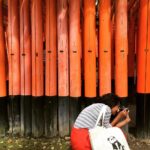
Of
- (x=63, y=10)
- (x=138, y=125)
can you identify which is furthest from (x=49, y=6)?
(x=138, y=125)

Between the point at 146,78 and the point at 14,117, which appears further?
the point at 14,117

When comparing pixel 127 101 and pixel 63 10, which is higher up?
pixel 63 10

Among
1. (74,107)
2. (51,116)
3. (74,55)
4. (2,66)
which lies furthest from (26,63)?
(74,107)

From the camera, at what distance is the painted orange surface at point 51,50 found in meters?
6.70

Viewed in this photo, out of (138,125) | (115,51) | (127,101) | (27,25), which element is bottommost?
(138,125)

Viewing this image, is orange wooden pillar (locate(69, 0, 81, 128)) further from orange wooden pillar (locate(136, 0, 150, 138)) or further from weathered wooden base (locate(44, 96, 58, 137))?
orange wooden pillar (locate(136, 0, 150, 138))

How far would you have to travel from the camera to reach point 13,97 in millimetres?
6965

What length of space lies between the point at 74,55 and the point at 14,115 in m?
1.60

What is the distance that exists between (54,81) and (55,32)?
0.89 m

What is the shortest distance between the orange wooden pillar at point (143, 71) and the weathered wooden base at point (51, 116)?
1.49 metres

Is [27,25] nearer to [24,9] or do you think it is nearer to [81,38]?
[24,9]

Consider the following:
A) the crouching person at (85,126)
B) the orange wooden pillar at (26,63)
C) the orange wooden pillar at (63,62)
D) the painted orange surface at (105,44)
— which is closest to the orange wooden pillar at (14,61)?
the orange wooden pillar at (26,63)

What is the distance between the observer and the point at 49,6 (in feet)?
21.9

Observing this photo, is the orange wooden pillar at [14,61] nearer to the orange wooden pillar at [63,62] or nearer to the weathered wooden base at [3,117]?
the weathered wooden base at [3,117]
